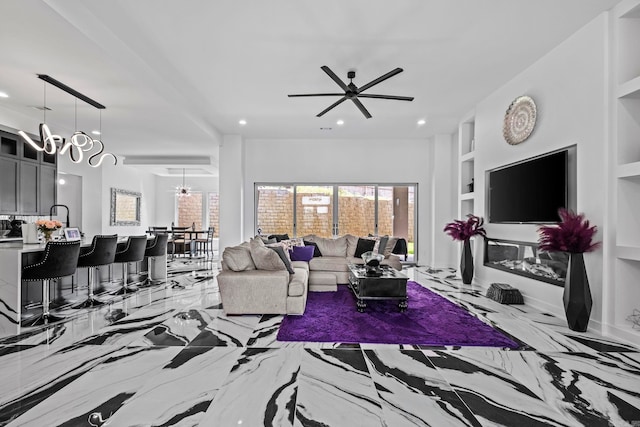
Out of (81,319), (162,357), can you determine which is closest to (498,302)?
(162,357)

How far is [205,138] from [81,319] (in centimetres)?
432

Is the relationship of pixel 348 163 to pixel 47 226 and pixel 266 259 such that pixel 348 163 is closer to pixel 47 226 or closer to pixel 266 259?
pixel 266 259

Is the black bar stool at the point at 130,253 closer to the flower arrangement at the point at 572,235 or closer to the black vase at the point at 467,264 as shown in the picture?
the black vase at the point at 467,264

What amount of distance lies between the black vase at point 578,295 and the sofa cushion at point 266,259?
300 centimetres

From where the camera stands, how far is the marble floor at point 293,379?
1.84 meters

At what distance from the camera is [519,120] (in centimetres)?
438

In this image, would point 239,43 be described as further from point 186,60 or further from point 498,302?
point 498,302

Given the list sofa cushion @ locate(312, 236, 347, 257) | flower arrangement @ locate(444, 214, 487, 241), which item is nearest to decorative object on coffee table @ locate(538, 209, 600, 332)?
flower arrangement @ locate(444, 214, 487, 241)

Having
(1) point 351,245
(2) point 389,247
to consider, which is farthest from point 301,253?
(2) point 389,247

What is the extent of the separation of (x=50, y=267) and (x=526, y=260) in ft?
18.4

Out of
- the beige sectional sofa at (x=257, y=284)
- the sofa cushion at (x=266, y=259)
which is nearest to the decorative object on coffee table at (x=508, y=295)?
the beige sectional sofa at (x=257, y=284)

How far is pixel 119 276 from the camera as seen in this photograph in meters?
5.55

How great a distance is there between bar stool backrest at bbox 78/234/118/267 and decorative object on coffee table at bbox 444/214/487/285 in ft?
16.7

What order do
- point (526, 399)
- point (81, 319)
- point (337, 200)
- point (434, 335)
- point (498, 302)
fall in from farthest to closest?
point (337, 200)
point (498, 302)
point (81, 319)
point (434, 335)
point (526, 399)
